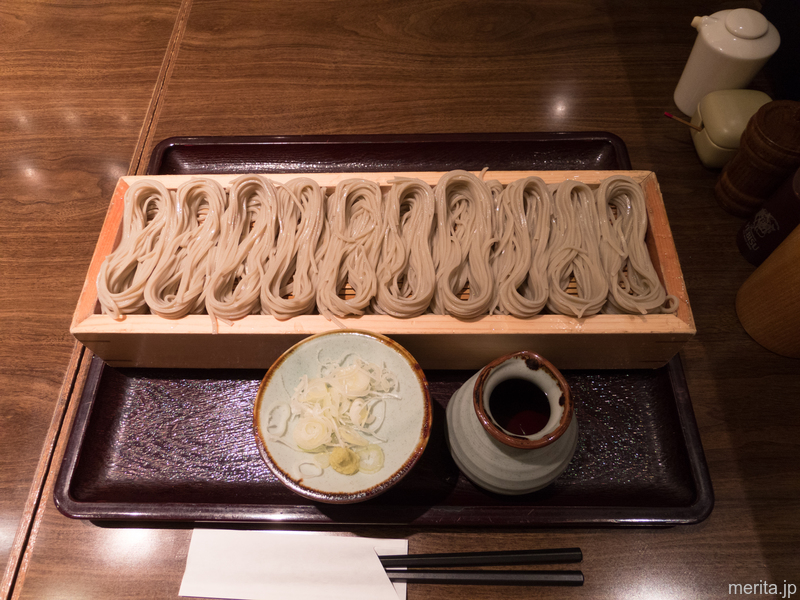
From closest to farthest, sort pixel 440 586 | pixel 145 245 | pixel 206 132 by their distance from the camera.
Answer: pixel 440 586
pixel 145 245
pixel 206 132

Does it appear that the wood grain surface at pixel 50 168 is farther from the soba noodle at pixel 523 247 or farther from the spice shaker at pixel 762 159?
the spice shaker at pixel 762 159

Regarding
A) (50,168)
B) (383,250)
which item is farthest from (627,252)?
(50,168)

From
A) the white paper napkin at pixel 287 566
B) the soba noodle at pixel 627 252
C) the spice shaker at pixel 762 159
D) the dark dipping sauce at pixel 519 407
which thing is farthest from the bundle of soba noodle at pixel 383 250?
the white paper napkin at pixel 287 566

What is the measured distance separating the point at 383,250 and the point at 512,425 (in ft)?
2.73

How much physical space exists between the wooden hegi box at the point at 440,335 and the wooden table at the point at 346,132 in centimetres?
39

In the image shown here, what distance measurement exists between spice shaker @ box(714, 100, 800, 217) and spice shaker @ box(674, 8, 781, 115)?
17.8 inches

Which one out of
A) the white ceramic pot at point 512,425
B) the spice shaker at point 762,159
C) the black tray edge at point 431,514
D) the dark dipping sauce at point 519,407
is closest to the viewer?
the white ceramic pot at point 512,425

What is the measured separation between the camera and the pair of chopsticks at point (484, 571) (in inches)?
67.1

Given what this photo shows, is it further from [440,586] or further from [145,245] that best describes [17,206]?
[440,586]

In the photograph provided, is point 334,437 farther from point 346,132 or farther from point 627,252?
point 346,132

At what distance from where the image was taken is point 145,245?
2045 millimetres

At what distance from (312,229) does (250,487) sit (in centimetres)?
102

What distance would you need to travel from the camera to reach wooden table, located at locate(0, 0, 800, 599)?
70.4 inches

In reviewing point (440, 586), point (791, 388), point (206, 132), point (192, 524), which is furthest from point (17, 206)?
point (791, 388)
